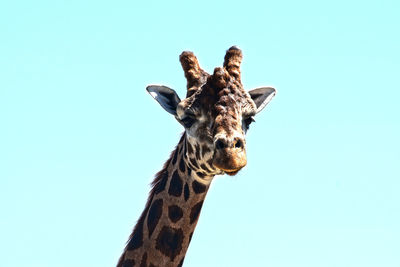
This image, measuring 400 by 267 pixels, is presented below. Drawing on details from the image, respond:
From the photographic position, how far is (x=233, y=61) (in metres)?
14.0

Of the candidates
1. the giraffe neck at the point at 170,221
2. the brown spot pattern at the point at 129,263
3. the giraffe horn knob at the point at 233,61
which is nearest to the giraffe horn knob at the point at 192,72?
the giraffe horn knob at the point at 233,61

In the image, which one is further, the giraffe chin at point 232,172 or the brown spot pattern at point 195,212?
Answer: the brown spot pattern at point 195,212

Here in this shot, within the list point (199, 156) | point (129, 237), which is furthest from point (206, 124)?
point (129, 237)

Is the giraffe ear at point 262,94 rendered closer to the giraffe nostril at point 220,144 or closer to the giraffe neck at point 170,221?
the giraffe neck at point 170,221

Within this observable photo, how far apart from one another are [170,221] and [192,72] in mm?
2421

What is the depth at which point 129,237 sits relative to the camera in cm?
1377

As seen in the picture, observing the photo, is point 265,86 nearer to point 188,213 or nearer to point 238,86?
point 238,86

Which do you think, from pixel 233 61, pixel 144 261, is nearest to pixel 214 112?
pixel 233 61

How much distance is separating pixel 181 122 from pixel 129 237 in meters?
2.01

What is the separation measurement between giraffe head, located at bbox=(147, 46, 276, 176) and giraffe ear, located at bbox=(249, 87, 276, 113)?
0.33 m

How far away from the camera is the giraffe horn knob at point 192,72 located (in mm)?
13758

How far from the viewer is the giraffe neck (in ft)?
43.5

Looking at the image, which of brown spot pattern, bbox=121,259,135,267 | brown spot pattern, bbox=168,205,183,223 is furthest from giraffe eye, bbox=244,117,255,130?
brown spot pattern, bbox=121,259,135,267

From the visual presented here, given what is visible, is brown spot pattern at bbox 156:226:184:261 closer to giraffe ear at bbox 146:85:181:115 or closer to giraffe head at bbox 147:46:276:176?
giraffe head at bbox 147:46:276:176
